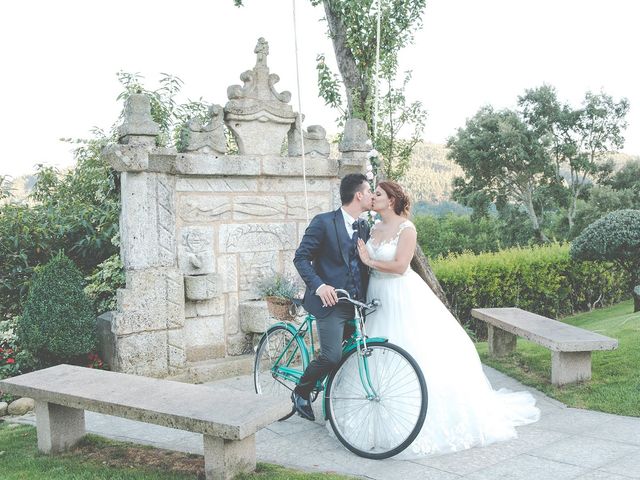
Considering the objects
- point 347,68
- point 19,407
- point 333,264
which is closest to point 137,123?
point 19,407

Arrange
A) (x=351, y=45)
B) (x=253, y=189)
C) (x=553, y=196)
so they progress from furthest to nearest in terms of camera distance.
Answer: (x=553, y=196) < (x=351, y=45) < (x=253, y=189)

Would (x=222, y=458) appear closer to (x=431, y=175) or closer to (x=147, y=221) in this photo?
(x=147, y=221)

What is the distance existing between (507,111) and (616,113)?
466 centimetres

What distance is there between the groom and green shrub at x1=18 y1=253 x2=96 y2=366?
2835 mm

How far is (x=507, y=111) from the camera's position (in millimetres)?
28062

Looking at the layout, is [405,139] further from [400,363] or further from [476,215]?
[476,215]

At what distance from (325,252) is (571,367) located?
2765 millimetres

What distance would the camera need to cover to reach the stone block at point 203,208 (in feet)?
22.2

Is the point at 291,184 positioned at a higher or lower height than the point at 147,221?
higher

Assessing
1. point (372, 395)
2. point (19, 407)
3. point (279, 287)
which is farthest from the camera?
point (279, 287)

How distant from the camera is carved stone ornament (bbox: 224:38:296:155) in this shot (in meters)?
7.02

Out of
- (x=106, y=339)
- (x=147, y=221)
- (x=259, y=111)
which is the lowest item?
(x=106, y=339)

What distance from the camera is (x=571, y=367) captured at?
19.2 ft

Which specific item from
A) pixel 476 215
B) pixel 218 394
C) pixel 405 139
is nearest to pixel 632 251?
pixel 405 139
